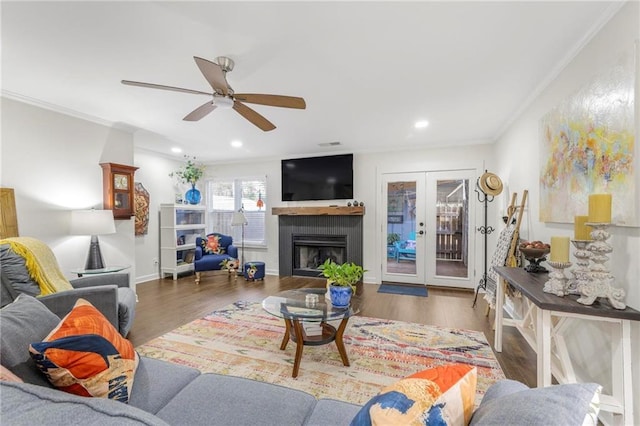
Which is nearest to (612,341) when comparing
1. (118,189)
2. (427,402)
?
(427,402)

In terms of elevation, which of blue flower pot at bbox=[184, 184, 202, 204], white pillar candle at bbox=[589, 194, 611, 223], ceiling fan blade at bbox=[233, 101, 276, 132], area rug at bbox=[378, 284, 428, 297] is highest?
ceiling fan blade at bbox=[233, 101, 276, 132]

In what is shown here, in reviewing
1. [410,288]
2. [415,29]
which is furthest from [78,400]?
[410,288]

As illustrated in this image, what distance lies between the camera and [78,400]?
604 millimetres

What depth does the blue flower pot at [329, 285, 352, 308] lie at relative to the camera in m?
2.37

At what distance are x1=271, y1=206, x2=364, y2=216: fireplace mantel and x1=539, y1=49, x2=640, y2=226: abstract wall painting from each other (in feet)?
9.41

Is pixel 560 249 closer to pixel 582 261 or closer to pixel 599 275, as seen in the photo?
pixel 582 261

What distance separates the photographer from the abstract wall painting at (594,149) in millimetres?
1476

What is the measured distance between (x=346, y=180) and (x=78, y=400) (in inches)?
188

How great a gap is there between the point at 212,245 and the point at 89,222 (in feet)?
8.06

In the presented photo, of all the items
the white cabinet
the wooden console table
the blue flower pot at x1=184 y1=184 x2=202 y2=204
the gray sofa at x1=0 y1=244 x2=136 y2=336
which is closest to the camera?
the wooden console table

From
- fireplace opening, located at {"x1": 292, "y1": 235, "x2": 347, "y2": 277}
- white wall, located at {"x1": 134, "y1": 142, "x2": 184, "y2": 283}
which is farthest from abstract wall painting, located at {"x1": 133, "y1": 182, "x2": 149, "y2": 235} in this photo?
fireplace opening, located at {"x1": 292, "y1": 235, "x2": 347, "y2": 277}

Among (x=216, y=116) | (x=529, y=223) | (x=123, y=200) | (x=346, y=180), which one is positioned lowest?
(x=529, y=223)

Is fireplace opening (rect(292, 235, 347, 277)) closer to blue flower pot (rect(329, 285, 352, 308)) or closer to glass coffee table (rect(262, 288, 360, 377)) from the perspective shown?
glass coffee table (rect(262, 288, 360, 377))

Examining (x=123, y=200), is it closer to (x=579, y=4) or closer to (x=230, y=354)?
(x=230, y=354)
